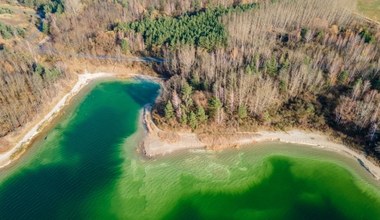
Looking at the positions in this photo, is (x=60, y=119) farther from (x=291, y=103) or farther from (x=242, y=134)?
(x=291, y=103)

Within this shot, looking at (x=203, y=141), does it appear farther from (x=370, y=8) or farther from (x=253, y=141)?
(x=370, y=8)

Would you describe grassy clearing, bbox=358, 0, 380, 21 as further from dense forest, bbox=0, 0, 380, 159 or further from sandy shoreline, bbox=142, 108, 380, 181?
sandy shoreline, bbox=142, 108, 380, 181

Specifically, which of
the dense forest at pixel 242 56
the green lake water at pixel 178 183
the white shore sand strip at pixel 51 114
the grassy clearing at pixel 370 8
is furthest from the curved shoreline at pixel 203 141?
the grassy clearing at pixel 370 8

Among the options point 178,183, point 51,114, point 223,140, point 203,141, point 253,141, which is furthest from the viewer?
point 51,114

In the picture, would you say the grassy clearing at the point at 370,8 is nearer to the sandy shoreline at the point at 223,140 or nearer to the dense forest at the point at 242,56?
the dense forest at the point at 242,56

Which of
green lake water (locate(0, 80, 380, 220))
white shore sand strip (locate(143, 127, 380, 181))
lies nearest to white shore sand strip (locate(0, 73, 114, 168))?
green lake water (locate(0, 80, 380, 220))

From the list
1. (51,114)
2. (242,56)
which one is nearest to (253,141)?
(242,56)

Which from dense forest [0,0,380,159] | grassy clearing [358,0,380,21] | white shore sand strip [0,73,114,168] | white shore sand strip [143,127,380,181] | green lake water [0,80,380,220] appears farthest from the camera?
grassy clearing [358,0,380,21]
